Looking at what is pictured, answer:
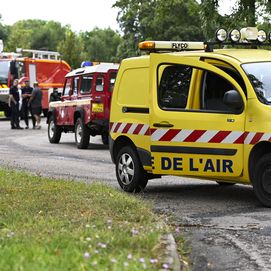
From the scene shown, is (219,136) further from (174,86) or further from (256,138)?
(174,86)

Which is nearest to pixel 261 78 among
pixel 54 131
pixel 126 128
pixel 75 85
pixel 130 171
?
pixel 126 128

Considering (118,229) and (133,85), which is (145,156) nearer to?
(133,85)

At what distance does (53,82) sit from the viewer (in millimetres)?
32250

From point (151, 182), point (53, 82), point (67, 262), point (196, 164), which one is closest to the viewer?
point (67, 262)

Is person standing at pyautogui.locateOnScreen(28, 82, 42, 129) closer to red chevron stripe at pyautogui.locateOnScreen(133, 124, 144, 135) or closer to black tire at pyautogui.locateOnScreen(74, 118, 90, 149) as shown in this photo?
black tire at pyautogui.locateOnScreen(74, 118, 90, 149)

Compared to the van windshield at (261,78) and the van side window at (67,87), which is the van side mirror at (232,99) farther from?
the van side window at (67,87)

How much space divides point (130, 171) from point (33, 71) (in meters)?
23.6

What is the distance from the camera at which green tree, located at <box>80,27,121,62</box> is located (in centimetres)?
9794

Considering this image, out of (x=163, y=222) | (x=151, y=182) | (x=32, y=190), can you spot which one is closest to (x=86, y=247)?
(x=163, y=222)

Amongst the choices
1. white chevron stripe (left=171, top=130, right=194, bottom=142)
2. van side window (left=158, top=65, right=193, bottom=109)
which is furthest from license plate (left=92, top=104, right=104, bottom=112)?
white chevron stripe (left=171, top=130, right=194, bottom=142)

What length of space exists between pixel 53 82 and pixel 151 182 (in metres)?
23.7

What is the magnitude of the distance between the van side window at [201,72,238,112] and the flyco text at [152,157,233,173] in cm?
73

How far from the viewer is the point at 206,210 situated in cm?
668

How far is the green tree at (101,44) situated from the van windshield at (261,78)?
280 ft
